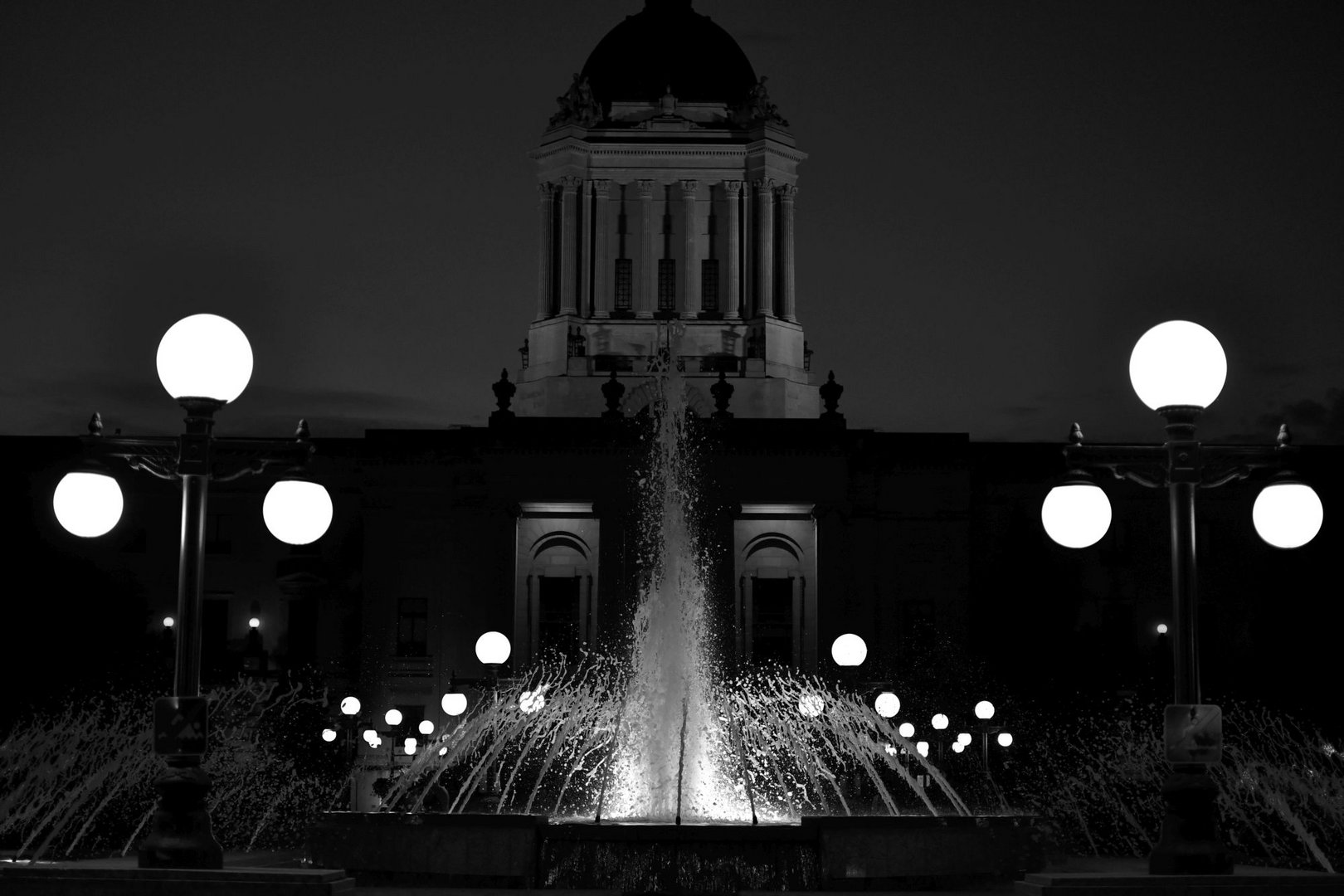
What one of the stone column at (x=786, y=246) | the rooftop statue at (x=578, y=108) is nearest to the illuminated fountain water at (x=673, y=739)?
the stone column at (x=786, y=246)

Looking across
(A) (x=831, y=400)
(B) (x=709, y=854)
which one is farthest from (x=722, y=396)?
(B) (x=709, y=854)

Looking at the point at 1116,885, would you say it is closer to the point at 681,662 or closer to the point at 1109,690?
the point at 681,662

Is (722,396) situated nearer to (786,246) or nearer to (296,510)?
(786,246)

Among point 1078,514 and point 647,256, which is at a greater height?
point 647,256

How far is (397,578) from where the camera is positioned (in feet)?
208

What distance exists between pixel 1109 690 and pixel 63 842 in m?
38.3

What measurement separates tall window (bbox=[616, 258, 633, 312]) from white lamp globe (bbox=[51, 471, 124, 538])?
58940mm

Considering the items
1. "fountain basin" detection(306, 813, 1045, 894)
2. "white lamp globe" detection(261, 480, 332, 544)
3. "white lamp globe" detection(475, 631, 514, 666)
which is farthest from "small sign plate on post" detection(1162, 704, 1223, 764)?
"white lamp globe" detection(475, 631, 514, 666)

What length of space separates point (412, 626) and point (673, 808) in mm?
43096

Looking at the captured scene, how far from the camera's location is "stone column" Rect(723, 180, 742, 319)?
228ft

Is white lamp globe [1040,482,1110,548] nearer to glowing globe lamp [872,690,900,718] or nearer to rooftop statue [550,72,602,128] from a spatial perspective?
glowing globe lamp [872,690,900,718]

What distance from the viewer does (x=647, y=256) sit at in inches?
2771

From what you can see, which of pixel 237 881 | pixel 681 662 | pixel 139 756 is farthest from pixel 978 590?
pixel 237 881

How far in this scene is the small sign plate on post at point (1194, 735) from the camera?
11.3 metres
